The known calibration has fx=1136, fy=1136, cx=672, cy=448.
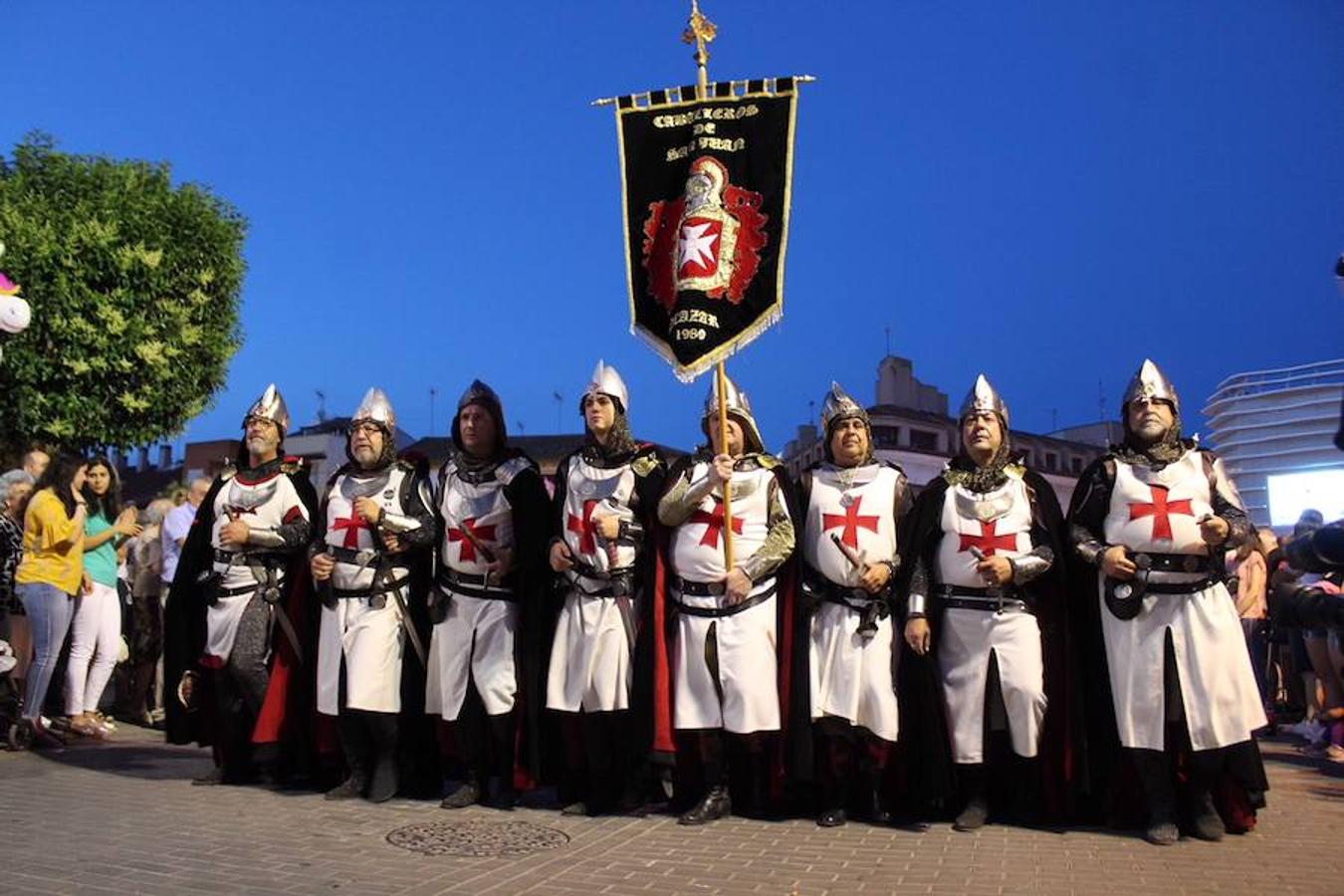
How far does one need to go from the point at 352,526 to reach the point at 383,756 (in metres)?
1.34

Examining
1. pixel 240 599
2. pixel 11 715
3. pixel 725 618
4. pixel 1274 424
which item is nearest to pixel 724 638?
pixel 725 618

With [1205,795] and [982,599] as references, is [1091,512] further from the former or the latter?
[1205,795]

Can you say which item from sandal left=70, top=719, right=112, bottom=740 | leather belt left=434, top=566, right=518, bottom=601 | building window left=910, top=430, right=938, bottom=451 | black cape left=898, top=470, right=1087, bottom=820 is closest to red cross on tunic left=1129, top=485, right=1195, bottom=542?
black cape left=898, top=470, right=1087, bottom=820

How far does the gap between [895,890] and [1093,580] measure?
2213 mm

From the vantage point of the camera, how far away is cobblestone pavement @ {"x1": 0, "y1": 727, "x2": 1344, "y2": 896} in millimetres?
4605

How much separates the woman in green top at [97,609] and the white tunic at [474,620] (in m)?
3.66

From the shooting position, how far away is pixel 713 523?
619 cm

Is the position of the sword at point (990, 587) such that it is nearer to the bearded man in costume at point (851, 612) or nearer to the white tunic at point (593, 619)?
the bearded man in costume at point (851, 612)

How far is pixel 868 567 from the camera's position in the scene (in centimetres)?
595

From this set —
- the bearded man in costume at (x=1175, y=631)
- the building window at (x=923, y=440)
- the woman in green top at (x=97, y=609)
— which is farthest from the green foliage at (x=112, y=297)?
the building window at (x=923, y=440)

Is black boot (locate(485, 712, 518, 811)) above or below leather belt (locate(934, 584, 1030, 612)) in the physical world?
below

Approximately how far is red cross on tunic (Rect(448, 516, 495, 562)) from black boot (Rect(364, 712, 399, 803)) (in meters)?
0.98

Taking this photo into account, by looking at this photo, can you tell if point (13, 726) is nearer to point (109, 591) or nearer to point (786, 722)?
point (109, 591)

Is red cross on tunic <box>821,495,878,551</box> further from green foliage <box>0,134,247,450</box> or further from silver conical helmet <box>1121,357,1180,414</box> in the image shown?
green foliage <box>0,134,247,450</box>
